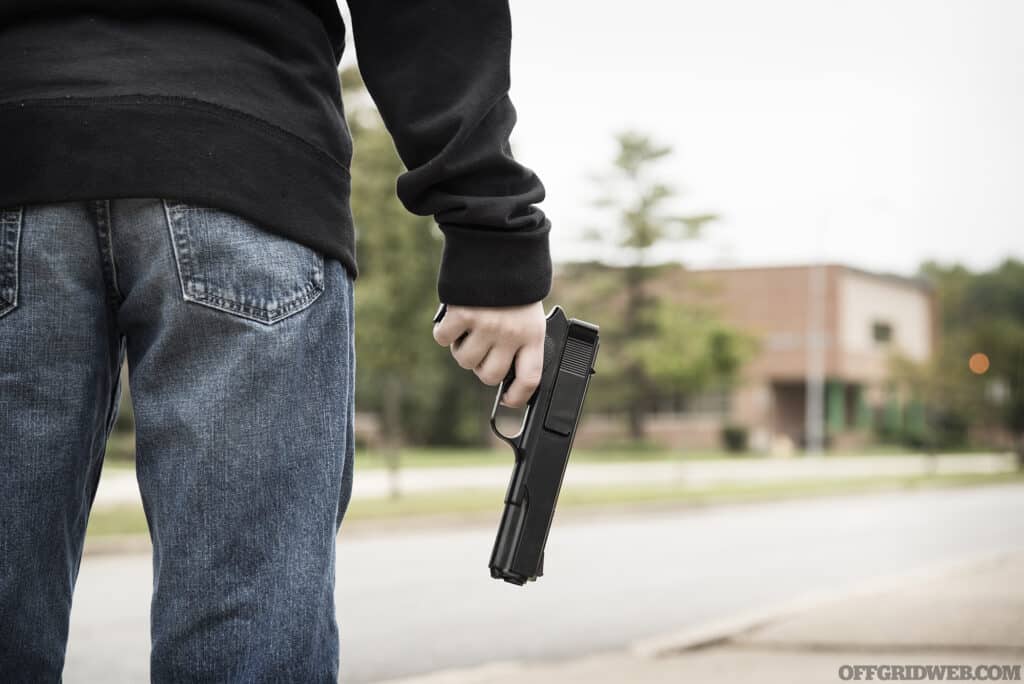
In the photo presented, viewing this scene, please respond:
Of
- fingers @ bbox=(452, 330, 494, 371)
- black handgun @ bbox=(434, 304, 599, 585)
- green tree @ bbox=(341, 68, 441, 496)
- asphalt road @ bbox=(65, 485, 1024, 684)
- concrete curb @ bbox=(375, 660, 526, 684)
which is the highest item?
green tree @ bbox=(341, 68, 441, 496)

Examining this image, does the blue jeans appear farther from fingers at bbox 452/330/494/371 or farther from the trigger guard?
the trigger guard

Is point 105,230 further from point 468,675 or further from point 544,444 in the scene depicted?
point 468,675

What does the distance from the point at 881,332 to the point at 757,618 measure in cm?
5105

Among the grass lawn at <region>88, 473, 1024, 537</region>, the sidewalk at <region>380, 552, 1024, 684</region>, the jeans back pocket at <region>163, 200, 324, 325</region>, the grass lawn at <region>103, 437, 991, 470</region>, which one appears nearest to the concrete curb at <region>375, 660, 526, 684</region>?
the sidewalk at <region>380, 552, 1024, 684</region>

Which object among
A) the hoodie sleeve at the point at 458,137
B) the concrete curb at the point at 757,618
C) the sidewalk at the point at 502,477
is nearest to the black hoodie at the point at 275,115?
the hoodie sleeve at the point at 458,137

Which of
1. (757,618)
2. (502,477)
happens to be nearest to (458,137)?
(757,618)

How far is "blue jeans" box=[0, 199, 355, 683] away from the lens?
4.25ft

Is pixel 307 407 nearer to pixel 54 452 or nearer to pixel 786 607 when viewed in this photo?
pixel 54 452

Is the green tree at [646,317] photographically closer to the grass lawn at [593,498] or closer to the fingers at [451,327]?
the grass lawn at [593,498]

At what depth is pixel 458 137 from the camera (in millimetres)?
1482

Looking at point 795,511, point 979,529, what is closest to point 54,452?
point 979,529

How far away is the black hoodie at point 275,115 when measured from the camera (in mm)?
1330

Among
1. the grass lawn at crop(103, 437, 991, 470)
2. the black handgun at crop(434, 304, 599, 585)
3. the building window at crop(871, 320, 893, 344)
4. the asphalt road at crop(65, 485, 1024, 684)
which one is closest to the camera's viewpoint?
the black handgun at crop(434, 304, 599, 585)

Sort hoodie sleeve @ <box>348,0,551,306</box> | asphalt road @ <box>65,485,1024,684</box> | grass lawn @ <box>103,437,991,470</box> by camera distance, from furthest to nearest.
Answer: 1. grass lawn @ <box>103,437,991,470</box>
2. asphalt road @ <box>65,485,1024,684</box>
3. hoodie sleeve @ <box>348,0,551,306</box>
